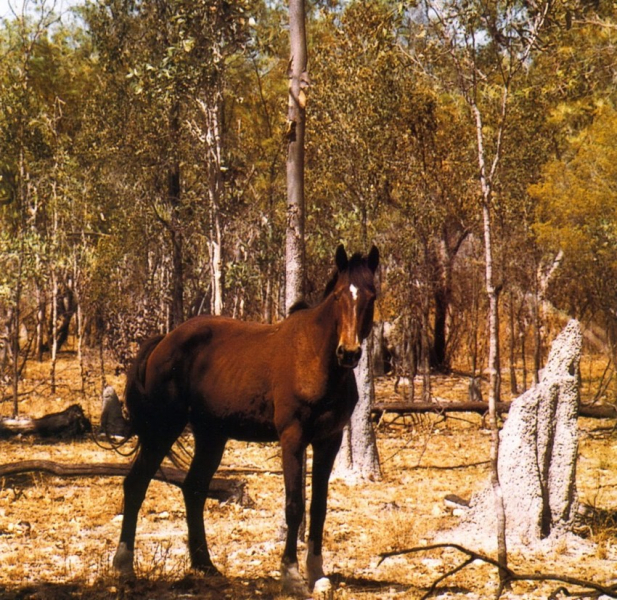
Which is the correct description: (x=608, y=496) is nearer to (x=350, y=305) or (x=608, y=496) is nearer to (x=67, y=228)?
(x=350, y=305)

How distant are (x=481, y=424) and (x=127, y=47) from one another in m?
13.8

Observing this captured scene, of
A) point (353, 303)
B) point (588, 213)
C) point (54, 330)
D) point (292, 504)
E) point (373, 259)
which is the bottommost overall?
point (292, 504)

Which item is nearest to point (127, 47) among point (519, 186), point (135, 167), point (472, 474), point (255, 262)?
point (135, 167)

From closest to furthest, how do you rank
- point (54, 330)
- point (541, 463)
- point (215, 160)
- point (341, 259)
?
point (341, 259) < point (541, 463) < point (215, 160) < point (54, 330)

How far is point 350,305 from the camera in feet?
19.5

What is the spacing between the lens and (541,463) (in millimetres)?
8406

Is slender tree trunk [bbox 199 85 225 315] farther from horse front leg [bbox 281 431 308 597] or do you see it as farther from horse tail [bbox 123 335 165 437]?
horse front leg [bbox 281 431 308 597]

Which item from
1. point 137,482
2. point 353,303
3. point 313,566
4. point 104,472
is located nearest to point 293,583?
point 313,566

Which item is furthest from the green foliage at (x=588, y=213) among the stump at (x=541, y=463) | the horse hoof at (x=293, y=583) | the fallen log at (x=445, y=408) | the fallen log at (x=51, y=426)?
the horse hoof at (x=293, y=583)

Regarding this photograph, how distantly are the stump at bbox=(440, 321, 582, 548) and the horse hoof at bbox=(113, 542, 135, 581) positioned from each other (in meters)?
3.50

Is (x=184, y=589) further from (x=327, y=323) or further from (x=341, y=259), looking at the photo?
(x=341, y=259)

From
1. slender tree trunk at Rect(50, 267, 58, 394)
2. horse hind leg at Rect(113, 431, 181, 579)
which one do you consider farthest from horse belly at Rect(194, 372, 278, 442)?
slender tree trunk at Rect(50, 267, 58, 394)

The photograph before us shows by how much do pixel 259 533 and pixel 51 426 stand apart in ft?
24.6

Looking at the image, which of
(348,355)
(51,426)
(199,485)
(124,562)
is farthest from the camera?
(51,426)
